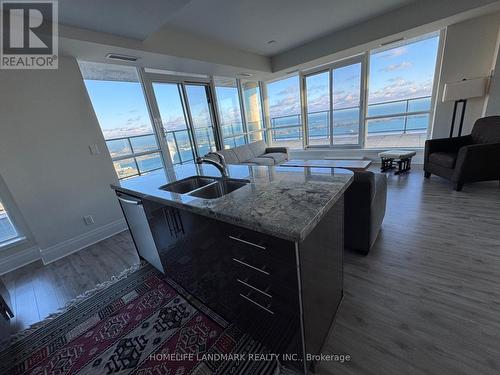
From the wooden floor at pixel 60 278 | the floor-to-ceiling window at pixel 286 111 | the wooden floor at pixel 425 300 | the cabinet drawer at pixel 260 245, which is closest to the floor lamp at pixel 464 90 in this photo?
the wooden floor at pixel 425 300

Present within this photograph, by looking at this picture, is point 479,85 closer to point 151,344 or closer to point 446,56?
point 446,56

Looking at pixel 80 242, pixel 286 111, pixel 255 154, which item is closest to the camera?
pixel 80 242

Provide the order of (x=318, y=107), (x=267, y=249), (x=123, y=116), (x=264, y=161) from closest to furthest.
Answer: (x=267, y=249) < (x=123, y=116) < (x=264, y=161) < (x=318, y=107)

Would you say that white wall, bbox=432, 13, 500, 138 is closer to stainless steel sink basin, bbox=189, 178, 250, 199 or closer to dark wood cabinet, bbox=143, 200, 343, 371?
dark wood cabinet, bbox=143, 200, 343, 371

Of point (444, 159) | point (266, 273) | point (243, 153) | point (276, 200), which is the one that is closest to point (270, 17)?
point (243, 153)

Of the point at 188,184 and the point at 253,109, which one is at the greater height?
the point at 253,109

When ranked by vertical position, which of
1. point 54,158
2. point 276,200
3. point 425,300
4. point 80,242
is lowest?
point 425,300

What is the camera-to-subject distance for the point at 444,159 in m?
2.92

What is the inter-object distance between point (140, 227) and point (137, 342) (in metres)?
0.82

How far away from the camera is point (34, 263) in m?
2.32

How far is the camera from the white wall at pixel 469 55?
298 cm

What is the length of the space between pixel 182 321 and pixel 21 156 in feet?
8.03

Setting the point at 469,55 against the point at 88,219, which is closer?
the point at 88,219

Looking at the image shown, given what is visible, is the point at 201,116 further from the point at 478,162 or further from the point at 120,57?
the point at 478,162
